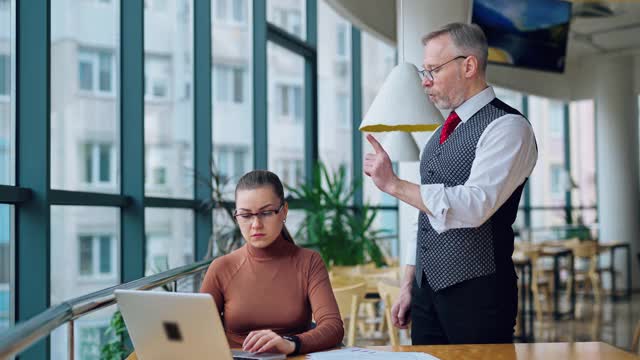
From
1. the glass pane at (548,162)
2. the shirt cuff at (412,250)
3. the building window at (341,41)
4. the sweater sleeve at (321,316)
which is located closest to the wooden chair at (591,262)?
the glass pane at (548,162)

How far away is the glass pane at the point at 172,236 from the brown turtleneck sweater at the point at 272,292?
10.2 feet

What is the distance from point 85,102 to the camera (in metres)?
10.9

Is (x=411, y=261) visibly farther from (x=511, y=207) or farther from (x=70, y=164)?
(x=70, y=164)

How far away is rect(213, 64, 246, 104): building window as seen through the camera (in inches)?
452

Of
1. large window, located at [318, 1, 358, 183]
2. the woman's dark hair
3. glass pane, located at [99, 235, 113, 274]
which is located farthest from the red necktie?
large window, located at [318, 1, 358, 183]

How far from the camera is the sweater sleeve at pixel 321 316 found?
81.6 inches

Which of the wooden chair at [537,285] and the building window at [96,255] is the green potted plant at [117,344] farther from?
the wooden chair at [537,285]

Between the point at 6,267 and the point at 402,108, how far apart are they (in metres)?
1.91

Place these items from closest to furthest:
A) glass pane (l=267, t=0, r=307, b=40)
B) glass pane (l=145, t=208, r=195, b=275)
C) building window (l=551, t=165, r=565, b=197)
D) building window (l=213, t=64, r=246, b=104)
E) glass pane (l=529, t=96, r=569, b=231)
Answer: glass pane (l=145, t=208, r=195, b=275), glass pane (l=267, t=0, r=307, b=40), building window (l=213, t=64, r=246, b=104), glass pane (l=529, t=96, r=569, b=231), building window (l=551, t=165, r=565, b=197)

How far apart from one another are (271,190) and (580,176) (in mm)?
13087

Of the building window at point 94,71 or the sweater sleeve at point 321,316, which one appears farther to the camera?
the building window at point 94,71

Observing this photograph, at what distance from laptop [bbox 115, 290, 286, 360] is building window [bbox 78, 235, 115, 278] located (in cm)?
732

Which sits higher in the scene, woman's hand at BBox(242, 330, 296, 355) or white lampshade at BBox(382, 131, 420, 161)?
white lampshade at BBox(382, 131, 420, 161)

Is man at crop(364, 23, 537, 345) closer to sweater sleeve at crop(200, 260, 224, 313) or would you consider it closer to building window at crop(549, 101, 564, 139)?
sweater sleeve at crop(200, 260, 224, 313)
